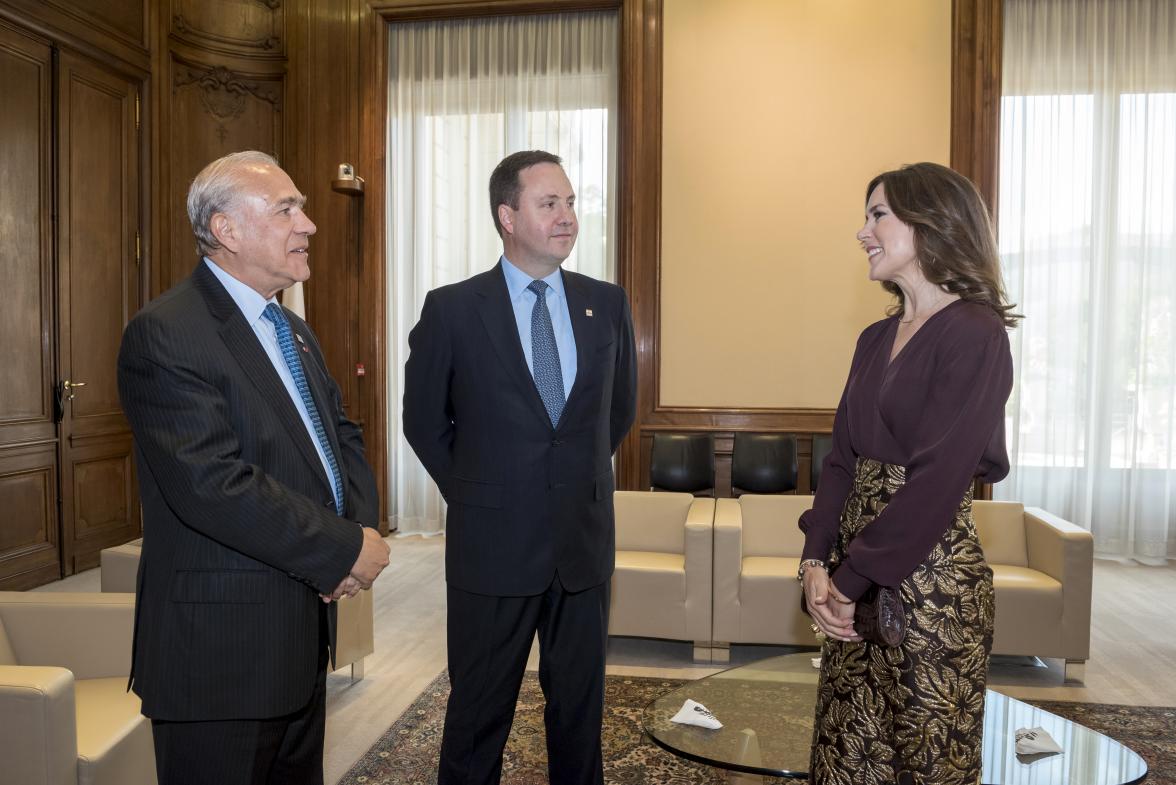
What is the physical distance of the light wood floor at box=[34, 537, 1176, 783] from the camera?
3572mm

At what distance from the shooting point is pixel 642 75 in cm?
641

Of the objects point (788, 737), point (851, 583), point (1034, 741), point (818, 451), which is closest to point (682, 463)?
point (818, 451)

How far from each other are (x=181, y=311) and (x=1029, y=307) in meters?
6.17

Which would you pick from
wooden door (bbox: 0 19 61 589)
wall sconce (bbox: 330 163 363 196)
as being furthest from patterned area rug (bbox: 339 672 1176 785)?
wall sconce (bbox: 330 163 363 196)

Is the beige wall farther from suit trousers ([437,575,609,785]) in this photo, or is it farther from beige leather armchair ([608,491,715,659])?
suit trousers ([437,575,609,785])

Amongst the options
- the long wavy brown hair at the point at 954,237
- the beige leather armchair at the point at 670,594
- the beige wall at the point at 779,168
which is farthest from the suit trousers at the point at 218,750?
the beige wall at the point at 779,168

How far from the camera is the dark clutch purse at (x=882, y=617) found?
1650 millimetres

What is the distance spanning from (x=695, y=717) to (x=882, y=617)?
116cm

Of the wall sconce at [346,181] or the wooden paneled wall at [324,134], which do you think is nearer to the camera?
the wooden paneled wall at [324,134]

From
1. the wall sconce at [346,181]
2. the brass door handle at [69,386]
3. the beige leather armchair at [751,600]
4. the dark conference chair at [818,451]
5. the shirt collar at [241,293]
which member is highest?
the wall sconce at [346,181]

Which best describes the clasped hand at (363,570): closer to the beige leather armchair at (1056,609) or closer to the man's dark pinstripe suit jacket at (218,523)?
the man's dark pinstripe suit jacket at (218,523)

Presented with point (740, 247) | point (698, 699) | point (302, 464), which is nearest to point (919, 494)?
point (302, 464)

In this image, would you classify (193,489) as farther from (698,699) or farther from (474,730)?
(698,699)

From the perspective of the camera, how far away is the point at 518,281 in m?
2.40
